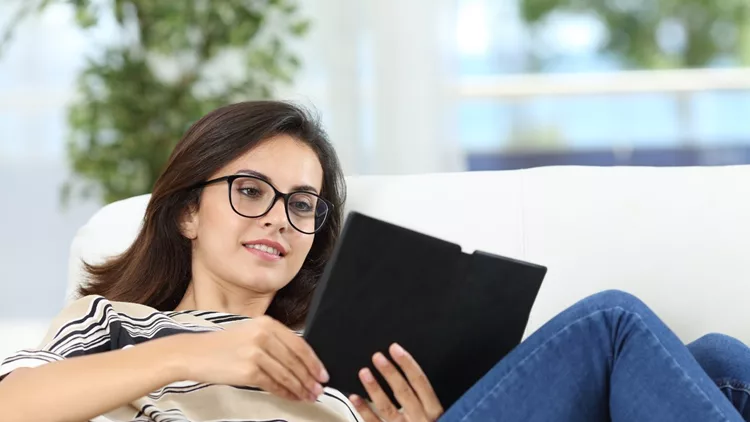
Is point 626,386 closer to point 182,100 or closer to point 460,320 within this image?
point 460,320

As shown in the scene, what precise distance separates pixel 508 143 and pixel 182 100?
1501 millimetres

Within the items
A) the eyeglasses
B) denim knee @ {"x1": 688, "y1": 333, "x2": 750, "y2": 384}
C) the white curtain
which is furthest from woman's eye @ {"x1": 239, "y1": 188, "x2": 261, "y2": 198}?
the white curtain

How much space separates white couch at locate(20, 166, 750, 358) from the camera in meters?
1.68

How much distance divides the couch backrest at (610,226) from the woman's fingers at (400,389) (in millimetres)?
449

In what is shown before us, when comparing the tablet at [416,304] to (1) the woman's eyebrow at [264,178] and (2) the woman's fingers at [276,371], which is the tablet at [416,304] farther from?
(1) the woman's eyebrow at [264,178]

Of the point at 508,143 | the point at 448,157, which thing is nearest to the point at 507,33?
the point at 508,143

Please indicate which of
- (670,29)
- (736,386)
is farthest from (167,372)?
(670,29)

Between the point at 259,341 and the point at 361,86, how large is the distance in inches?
99.6

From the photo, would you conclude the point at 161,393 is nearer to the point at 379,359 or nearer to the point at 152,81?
the point at 379,359

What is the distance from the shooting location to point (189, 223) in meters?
1.74

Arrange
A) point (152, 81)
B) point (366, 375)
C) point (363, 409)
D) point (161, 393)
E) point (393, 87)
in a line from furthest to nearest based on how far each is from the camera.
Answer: point (393, 87) → point (152, 81) → point (161, 393) → point (363, 409) → point (366, 375)

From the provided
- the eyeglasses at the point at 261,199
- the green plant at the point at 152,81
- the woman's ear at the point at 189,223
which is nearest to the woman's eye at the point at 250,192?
the eyeglasses at the point at 261,199

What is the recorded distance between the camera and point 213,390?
4.79 ft

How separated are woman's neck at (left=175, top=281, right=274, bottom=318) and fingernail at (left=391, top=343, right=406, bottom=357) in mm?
566
